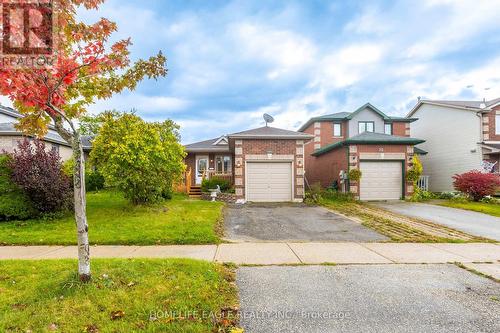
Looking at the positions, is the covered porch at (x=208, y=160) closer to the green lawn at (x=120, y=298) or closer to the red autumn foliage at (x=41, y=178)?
the red autumn foliage at (x=41, y=178)

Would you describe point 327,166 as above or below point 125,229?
above

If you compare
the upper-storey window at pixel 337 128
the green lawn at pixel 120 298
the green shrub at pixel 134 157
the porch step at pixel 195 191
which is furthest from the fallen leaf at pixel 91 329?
the upper-storey window at pixel 337 128

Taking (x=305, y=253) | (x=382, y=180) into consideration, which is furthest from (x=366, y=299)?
(x=382, y=180)

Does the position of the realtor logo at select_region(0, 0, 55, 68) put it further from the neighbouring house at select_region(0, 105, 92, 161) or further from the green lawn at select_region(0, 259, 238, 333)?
the neighbouring house at select_region(0, 105, 92, 161)

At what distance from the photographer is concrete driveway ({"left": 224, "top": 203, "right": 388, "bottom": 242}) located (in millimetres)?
7305

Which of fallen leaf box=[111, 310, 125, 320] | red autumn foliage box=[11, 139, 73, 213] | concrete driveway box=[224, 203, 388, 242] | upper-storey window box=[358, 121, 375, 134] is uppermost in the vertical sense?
upper-storey window box=[358, 121, 375, 134]

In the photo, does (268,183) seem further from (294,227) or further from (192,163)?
(192,163)

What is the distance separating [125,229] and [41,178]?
372 cm

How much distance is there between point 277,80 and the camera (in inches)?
732

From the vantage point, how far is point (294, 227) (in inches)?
339

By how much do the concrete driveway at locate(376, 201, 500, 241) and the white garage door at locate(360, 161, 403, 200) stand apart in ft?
9.17

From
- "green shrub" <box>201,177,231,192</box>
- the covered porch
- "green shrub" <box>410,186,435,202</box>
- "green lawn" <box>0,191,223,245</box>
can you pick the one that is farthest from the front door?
"green shrub" <box>410,186,435,202</box>

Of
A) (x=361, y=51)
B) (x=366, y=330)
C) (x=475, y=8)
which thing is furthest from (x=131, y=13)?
(x=475, y=8)

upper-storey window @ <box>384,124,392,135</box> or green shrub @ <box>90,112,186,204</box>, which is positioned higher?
upper-storey window @ <box>384,124,392,135</box>
